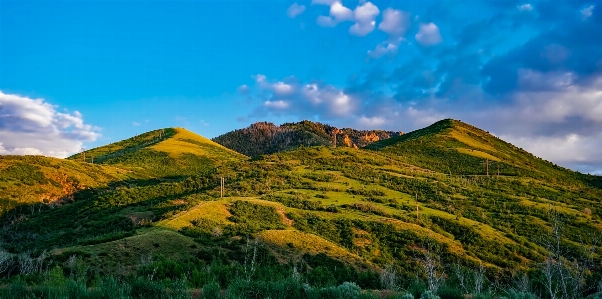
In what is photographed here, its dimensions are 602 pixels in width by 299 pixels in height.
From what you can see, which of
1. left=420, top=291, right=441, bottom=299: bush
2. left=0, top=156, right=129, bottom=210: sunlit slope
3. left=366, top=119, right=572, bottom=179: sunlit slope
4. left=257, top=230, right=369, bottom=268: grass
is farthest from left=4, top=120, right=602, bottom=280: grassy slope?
left=420, top=291, right=441, bottom=299: bush

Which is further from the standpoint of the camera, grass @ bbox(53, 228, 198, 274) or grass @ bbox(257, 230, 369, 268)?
grass @ bbox(257, 230, 369, 268)

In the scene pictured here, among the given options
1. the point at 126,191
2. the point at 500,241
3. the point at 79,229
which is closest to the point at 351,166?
the point at 500,241

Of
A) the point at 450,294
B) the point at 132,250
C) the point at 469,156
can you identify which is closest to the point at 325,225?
the point at 132,250

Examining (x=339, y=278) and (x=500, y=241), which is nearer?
(x=339, y=278)

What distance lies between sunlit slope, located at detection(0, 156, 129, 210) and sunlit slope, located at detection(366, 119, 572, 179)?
364 ft

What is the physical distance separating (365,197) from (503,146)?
416 feet

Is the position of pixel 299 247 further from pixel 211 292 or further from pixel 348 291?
pixel 348 291

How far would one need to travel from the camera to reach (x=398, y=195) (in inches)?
3976

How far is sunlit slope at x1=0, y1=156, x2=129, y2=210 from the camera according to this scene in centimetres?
10894

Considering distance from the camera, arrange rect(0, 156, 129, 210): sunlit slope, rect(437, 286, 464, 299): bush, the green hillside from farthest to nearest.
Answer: rect(0, 156, 129, 210): sunlit slope
the green hillside
rect(437, 286, 464, 299): bush

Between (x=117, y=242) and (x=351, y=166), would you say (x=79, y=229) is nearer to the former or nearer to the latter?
(x=117, y=242)

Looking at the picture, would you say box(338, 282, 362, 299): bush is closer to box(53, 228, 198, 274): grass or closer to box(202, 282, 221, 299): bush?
box(202, 282, 221, 299): bush

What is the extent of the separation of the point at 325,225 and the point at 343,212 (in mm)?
10203

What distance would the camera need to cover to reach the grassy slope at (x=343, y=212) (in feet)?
201
